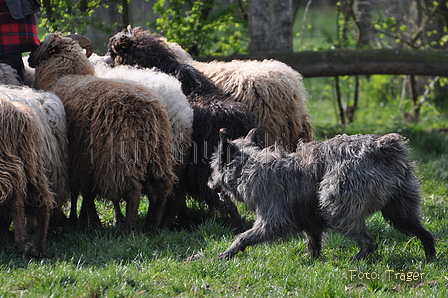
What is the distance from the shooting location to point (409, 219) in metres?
4.17

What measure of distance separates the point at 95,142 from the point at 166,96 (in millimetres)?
955

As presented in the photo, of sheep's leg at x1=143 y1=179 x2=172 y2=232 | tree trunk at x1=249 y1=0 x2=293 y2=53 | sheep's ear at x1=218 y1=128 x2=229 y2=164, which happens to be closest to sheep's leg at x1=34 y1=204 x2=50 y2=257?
sheep's leg at x1=143 y1=179 x2=172 y2=232

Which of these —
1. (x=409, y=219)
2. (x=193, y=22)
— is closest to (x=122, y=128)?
(x=409, y=219)

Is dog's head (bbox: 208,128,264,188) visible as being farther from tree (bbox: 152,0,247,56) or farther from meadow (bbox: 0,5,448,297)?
tree (bbox: 152,0,247,56)

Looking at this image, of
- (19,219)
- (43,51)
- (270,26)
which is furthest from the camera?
(270,26)

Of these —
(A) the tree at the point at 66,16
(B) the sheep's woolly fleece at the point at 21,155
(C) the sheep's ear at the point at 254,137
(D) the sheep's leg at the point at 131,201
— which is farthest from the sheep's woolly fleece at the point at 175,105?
(A) the tree at the point at 66,16

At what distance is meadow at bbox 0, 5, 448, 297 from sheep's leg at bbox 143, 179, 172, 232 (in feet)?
0.46

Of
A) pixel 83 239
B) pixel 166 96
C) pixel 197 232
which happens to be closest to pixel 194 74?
pixel 166 96

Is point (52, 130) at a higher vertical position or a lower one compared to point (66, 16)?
lower

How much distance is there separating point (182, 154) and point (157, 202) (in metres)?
0.54

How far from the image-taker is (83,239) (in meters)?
4.62

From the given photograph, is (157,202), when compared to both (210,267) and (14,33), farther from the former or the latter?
(14,33)

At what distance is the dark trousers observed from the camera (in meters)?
5.61

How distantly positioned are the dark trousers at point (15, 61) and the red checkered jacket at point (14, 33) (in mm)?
42
